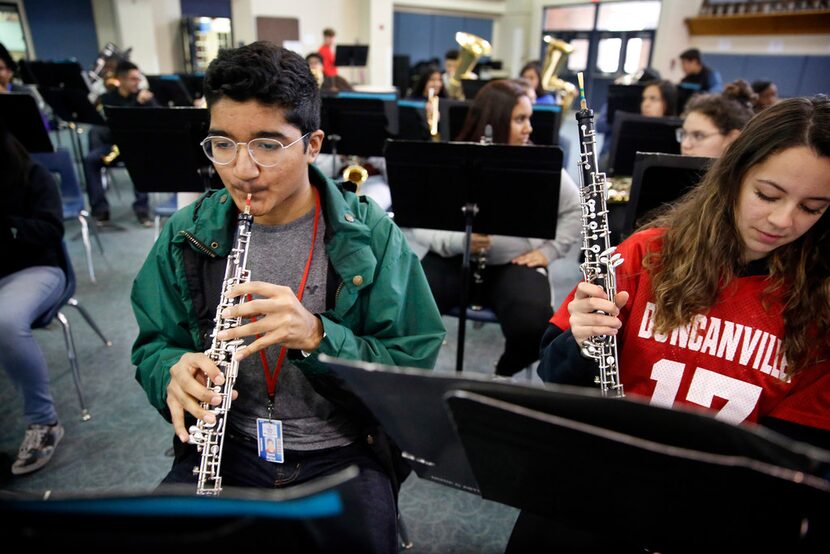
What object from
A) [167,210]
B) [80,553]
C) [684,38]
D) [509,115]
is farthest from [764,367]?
[684,38]

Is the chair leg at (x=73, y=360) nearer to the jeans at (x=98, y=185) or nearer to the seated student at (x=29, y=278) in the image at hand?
the seated student at (x=29, y=278)

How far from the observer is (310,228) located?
4.49ft

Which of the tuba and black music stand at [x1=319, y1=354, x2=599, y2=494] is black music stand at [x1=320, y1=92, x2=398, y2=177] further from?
black music stand at [x1=319, y1=354, x2=599, y2=494]

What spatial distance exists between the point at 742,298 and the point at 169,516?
1.31m

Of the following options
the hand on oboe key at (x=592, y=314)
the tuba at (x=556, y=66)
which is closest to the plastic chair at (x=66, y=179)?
the hand on oboe key at (x=592, y=314)

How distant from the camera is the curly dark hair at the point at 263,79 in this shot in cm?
115

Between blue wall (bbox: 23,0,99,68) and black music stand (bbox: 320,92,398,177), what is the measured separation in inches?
374

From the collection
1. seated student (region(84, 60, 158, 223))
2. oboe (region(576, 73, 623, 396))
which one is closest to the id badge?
oboe (region(576, 73, 623, 396))

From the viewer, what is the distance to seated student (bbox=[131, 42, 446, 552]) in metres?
1.19

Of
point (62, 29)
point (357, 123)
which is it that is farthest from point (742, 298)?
point (62, 29)

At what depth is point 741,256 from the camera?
1296 millimetres

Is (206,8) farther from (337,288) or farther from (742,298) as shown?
(742,298)

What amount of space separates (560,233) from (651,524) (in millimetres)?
1924

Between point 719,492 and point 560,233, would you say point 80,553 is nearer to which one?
point 719,492
